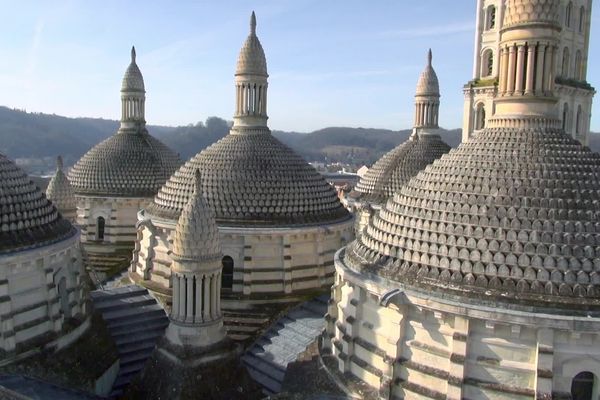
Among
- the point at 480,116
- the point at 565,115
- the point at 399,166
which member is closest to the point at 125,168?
the point at 399,166

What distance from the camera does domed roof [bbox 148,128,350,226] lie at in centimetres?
2542

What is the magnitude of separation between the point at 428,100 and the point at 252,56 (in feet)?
46.2

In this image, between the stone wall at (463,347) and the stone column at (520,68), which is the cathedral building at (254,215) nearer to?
the stone wall at (463,347)

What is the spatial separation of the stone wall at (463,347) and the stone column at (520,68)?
730 cm

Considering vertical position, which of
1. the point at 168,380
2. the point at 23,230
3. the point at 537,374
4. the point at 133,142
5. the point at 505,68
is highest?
the point at 505,68

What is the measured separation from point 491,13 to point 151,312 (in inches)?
1078

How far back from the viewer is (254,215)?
25.3 meters

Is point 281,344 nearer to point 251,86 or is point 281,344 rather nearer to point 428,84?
point 251,86

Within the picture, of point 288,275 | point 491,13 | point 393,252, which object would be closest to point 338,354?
point 393,252

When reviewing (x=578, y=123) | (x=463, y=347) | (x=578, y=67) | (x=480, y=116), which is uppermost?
(x=578, y=67)

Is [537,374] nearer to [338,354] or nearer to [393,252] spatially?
[393,252]

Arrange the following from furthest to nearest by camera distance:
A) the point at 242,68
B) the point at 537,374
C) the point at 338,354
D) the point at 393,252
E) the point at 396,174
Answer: the point at 396,174 < the point at 242,68 < the point at 338,354 < the point at 393,252 < the point at 537,374

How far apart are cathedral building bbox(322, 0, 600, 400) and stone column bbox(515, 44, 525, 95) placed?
31 mm

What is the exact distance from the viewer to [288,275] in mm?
25500
